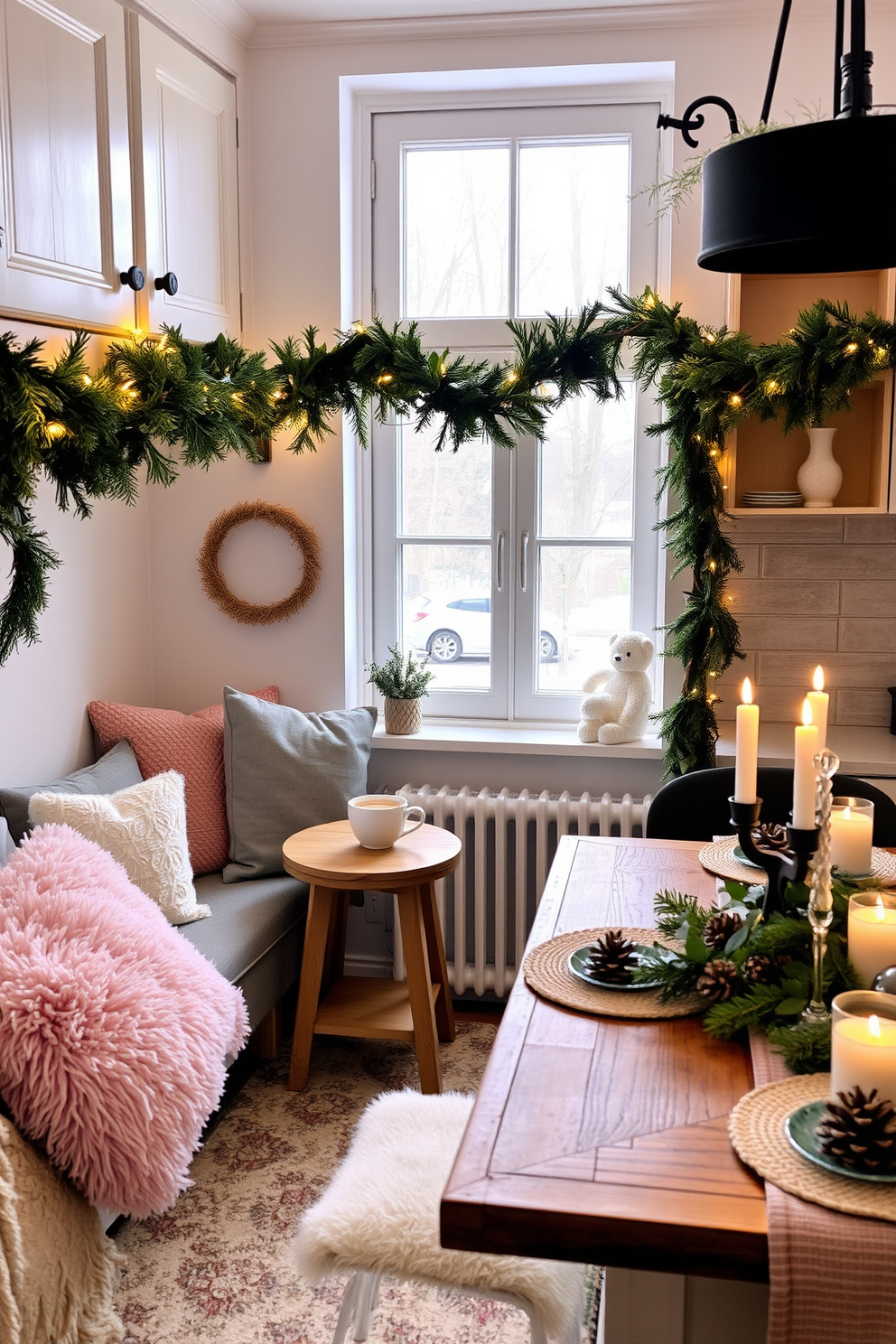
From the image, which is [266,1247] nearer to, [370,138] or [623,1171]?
[623,1171]

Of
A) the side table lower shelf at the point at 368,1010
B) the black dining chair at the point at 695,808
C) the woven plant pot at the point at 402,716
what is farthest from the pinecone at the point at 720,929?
the woven plant pot at the point at 402,716

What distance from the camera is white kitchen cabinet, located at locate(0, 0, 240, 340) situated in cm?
195

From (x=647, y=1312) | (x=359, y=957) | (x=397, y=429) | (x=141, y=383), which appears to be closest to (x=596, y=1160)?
(x=647, y=1312)

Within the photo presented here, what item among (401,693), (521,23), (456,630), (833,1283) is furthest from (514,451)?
(833,1283)

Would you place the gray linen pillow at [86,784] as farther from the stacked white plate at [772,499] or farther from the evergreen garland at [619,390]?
the stacked white plate at [772,499]

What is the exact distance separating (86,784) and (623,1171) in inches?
73.8

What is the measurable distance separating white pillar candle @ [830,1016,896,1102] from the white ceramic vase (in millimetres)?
1947

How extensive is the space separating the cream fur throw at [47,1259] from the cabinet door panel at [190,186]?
1.67 meters

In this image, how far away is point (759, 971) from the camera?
4.62 ft

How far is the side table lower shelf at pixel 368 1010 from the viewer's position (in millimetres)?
2779

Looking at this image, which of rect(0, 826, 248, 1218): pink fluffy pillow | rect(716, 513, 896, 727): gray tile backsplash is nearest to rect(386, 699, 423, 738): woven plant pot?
rect(716, 513, 896, 727): gray tile backsplash

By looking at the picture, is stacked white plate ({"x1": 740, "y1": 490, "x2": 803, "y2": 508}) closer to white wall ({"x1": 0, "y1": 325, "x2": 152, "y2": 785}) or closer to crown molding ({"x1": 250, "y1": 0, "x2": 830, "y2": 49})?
crown molding ({"x1": 250, "y1": 0, "x2": 830, "y2": 49})

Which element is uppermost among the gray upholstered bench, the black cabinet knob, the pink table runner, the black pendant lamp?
the black cabinet knob

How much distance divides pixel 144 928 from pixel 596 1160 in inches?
49.0
